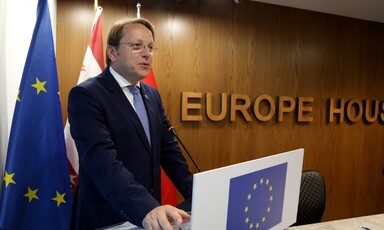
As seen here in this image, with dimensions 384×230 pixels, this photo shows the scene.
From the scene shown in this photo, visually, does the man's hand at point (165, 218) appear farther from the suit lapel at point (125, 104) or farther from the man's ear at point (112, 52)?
the man's ear at point (112, 52)

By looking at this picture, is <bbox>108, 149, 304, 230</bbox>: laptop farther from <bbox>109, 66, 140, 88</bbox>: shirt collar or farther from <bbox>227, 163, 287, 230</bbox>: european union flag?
<bbox>109, 66, 140, 88</bbox>: shirt collar

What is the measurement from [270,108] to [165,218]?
9.14 feet

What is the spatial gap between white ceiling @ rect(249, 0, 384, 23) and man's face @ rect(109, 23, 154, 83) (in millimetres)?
2210

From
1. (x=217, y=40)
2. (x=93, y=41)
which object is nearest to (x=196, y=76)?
(x=217, y=40)

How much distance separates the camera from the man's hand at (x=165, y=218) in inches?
28.4

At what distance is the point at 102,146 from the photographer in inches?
45.1

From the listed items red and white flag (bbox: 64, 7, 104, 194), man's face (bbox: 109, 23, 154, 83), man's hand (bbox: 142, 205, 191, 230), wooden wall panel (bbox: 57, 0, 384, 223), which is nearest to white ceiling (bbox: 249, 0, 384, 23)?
A: wooden wall panel (bbox: 57, 0, 384, 223)

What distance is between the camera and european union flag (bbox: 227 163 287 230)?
73 centimetres

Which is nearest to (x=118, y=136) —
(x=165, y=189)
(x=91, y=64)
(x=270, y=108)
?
(x=91, y=64)

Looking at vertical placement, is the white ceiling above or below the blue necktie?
above

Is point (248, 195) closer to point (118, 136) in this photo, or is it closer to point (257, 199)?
point (257, 199)

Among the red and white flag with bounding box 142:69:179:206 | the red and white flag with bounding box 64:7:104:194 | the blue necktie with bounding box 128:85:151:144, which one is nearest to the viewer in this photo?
the blue necktie with bounding box 128:85:151:144

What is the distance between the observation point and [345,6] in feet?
11.0

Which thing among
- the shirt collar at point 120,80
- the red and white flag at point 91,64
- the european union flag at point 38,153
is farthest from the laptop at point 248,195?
the red and white flag at point 91,64
